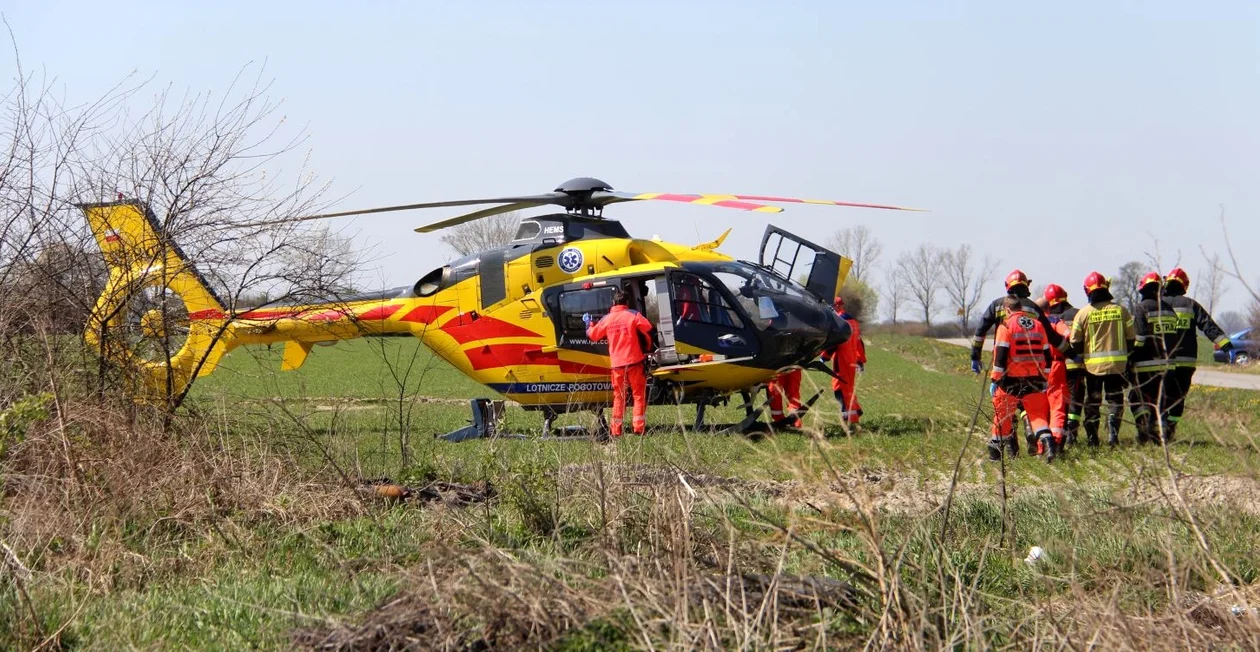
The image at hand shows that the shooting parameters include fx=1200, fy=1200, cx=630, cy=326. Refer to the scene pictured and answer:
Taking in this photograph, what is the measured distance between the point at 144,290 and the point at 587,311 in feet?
18.8

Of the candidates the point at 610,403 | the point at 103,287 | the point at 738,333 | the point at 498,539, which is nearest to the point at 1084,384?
the point at 738,333

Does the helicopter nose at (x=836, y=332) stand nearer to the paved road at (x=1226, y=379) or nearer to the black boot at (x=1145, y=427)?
the black boot at (x=1145, y=427)

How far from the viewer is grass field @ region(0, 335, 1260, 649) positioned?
4.38m

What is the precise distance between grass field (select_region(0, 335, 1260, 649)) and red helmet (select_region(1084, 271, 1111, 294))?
10.5 ft

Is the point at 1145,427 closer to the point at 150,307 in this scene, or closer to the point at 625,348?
the point at 150,307

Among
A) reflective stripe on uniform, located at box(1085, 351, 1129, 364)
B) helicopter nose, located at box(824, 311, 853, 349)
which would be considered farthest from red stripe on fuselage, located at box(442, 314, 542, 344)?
reflective stripe on uniform, located at box(1085, 351, 1129, 364)

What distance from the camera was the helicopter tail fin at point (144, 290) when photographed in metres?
9.13

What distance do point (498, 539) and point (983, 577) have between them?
244cm

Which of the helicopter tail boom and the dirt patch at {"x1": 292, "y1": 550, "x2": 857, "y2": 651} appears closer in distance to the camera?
the dirt patch at {"x1": 292, "y1": 550, "x2": 857, "y2": 651}

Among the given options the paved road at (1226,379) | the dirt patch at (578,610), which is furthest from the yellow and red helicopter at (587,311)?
the paved road at (1226,379)

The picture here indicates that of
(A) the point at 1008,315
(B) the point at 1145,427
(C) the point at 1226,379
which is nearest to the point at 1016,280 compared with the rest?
(A) the point at 1008,315

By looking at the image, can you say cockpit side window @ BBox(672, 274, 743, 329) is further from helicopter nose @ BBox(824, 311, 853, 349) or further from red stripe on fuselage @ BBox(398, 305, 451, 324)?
red stripe on fuselage @ BBox(398, 305, 451, 324)

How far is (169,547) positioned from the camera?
655 centimetres

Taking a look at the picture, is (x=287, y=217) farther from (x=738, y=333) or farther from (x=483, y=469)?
(x=738, y=333)
